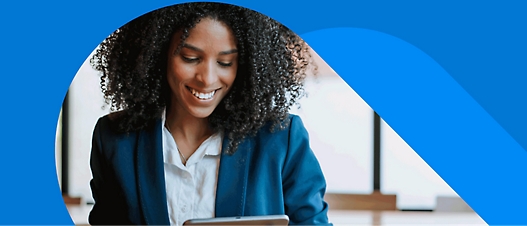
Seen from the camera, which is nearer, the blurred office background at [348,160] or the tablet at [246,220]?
the tablet at [246,220]

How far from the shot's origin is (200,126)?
2.16 metres

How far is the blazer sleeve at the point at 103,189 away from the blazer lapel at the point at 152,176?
7 cm

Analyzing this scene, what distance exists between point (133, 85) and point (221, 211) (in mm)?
439

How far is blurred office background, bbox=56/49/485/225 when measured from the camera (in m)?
2.18

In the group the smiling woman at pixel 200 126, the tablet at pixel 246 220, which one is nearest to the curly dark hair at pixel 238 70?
the smiling woman at pixel 200 126

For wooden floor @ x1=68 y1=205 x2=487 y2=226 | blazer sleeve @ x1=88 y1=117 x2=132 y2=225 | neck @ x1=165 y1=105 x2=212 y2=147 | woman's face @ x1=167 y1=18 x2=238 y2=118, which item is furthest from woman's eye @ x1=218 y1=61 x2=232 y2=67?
wooden floor @ x1=68 y1=205 x2=487 y2=226

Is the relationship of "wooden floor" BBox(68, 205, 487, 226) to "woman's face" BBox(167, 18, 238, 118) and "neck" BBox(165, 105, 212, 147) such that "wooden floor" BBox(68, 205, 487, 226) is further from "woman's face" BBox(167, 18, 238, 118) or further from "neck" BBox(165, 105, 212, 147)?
"woman's face" BBox(167, 18, 238, 118)

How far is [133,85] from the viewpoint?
6.96 feet

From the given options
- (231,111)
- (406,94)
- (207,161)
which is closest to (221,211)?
(207,161)

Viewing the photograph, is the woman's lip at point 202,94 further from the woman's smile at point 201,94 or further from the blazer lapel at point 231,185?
the blazer lapel at point 231,185

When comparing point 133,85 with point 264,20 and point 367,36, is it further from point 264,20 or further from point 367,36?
point 367,36

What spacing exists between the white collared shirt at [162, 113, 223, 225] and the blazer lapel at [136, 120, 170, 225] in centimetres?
2

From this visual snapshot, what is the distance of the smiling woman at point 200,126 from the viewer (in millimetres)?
→ 2100

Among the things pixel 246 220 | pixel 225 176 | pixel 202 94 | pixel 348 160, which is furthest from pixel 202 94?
pixel 348 160
